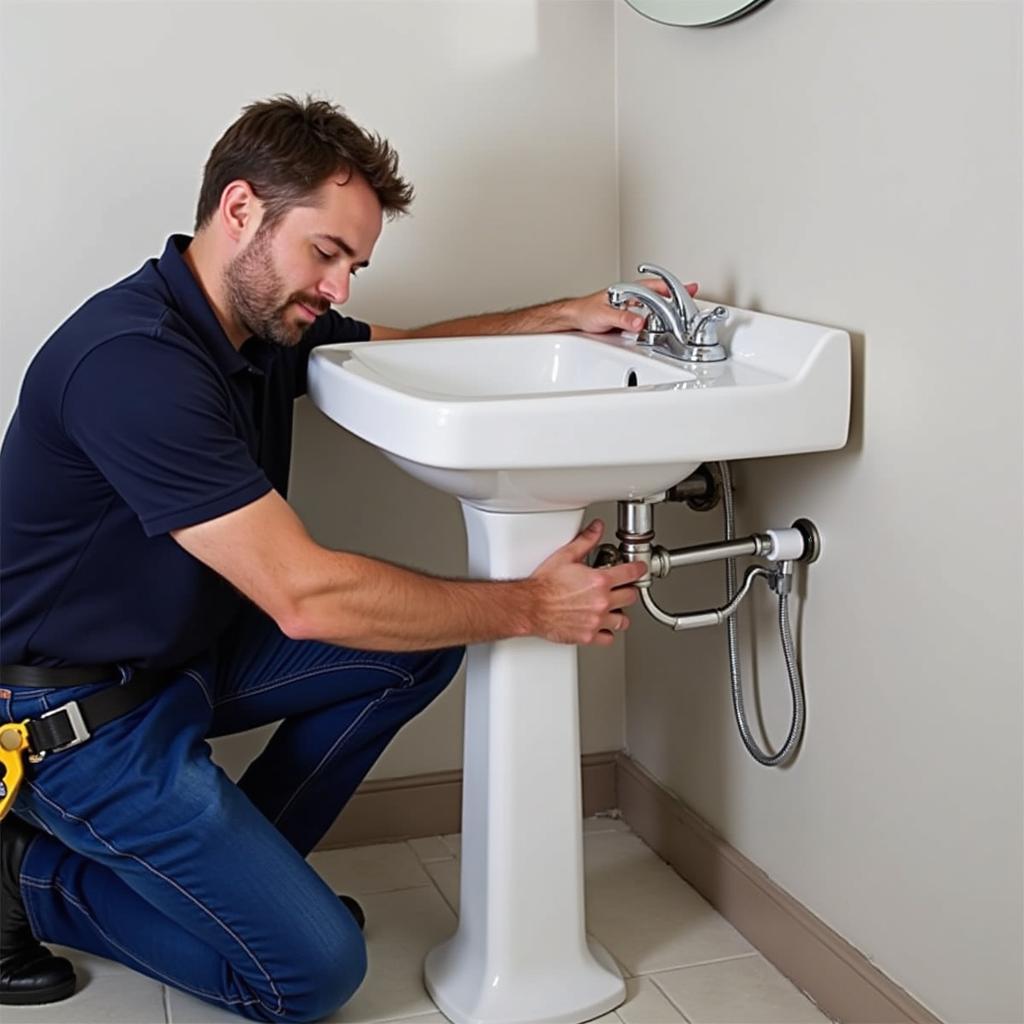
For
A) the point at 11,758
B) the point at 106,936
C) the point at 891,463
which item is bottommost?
the point at 106,936

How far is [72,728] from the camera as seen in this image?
1.67 meters

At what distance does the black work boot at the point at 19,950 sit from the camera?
1805 mm

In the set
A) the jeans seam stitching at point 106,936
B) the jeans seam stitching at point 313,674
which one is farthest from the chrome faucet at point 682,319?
the jeans seam stitching at point 106,936

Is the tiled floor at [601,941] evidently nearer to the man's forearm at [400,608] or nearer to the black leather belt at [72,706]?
the black leather belt at [72,706]

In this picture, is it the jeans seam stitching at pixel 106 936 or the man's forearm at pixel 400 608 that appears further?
the jeans seam stitching at pixel 106 936

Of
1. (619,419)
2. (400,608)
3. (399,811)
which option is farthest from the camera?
(399,811)

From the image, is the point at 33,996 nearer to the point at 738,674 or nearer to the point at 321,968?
the point at 321,968

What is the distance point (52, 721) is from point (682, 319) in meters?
0.86

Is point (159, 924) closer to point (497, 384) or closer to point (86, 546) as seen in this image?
point (86, 546)

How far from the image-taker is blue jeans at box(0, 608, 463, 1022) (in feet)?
5.47

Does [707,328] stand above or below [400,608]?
above

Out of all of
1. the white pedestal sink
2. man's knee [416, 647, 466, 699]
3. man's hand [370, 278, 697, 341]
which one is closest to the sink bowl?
the white pedestal sink

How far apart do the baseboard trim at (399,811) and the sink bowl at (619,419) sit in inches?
29.8

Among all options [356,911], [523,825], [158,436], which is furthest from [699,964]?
[158,436]
